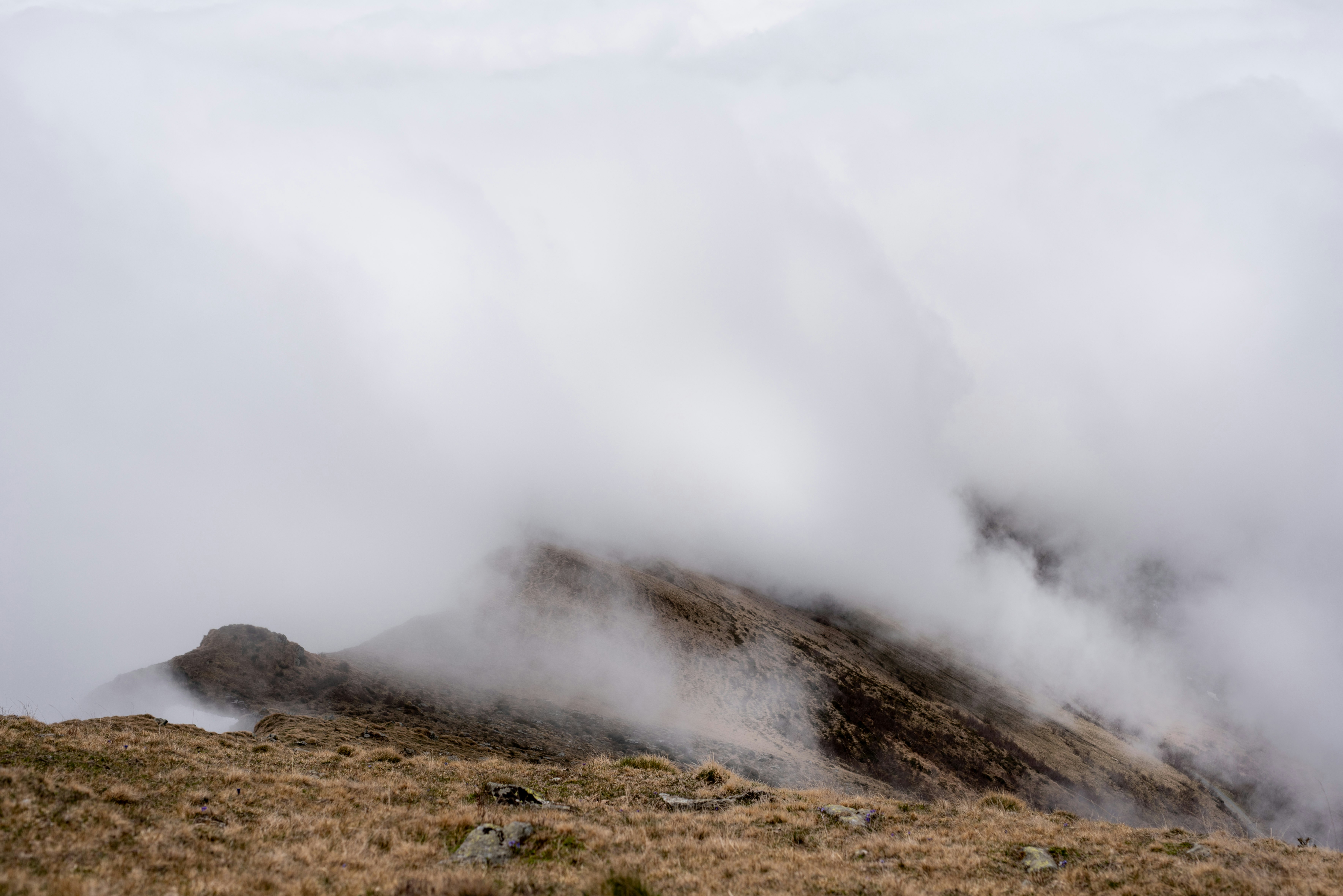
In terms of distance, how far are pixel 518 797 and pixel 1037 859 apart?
43.9 ft

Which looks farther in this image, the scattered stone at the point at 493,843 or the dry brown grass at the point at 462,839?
the scattered stone at the point at 493,843

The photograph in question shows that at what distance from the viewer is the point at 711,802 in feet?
59.9

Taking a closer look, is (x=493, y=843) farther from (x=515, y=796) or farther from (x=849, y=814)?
(x=849, y=814)

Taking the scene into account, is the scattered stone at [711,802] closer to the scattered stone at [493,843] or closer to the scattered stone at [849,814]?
the scattered stone at [849,814]

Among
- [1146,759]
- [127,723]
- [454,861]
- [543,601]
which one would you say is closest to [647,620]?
[543,601]

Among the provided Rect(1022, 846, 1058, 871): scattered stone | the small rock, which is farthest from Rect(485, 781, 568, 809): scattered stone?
Rect(1022, 846, 1058, 871): scattered stone

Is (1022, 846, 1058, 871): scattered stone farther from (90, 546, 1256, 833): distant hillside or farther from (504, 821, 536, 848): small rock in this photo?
(90, 546, 1256, 833): distant hillside

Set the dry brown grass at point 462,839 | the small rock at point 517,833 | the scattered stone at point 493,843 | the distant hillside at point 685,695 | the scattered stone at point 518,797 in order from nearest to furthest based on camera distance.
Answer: the dry brown grass at point 462,839, the scattered stone at point 493,843, the small rock at point 517,833, the scattered stone at point 518,797, the distant hillside at point 685,695

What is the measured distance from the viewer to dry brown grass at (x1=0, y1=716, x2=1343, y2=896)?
9.46 meters

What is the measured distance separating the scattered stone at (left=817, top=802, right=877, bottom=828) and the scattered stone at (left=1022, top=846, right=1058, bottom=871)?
13.5ft

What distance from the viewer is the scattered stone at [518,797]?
16.3 m

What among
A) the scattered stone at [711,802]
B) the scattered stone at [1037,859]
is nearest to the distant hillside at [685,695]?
the scattered stone at [711,802]

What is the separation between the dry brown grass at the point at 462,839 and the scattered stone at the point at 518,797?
462mm

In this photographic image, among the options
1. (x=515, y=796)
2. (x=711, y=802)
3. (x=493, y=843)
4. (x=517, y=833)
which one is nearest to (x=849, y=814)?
(x=711, y=802)
